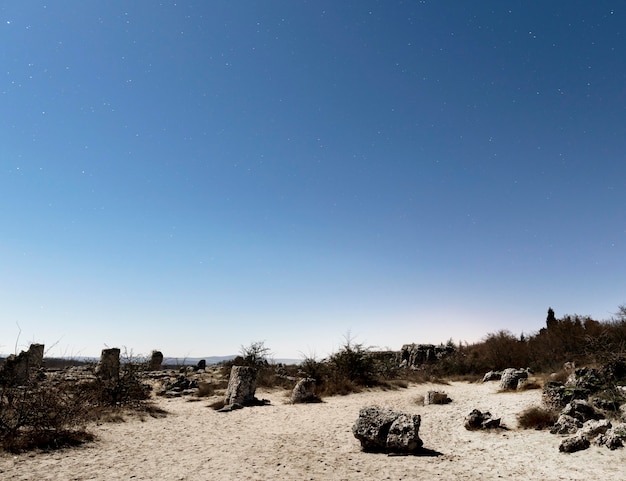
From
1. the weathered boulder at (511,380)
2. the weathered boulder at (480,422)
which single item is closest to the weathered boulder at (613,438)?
the weathered boulder at (480,422)

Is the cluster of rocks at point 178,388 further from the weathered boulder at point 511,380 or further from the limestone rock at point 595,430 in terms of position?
the limestone rock at point 595,430

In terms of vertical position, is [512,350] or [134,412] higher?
[512,350]

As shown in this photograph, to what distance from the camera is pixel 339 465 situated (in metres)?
7.81

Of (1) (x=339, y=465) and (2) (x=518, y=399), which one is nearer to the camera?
(1) (x=339, y=465)

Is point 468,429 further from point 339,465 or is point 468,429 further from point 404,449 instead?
point 339,465

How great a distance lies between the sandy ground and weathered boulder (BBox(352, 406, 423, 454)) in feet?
0.96

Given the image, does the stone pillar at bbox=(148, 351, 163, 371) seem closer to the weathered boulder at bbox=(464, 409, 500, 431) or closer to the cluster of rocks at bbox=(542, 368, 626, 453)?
the weathered boulder at bbox=(464, 409, 500, 431)

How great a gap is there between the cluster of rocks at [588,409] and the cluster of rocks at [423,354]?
20.4m

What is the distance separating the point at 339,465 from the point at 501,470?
3.06m

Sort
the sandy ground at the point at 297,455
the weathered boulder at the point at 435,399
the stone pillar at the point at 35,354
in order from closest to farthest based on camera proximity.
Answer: the sandy ground at the point at 297,455
the weathered boulder at the point at 435,399
the stone pillar at the point at 35,354

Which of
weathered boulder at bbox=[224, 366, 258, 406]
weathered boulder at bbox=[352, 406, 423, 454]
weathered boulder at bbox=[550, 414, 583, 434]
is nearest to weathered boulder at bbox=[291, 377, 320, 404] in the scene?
weathered boulder at bbox=[224, 366, 258, 406]

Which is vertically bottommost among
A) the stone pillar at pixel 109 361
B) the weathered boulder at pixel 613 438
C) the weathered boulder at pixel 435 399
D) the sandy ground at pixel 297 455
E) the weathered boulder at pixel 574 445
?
the sandy ground at pixel 297 455

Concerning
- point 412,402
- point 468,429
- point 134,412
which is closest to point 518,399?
point 412,402

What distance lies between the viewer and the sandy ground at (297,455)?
7223 mm
